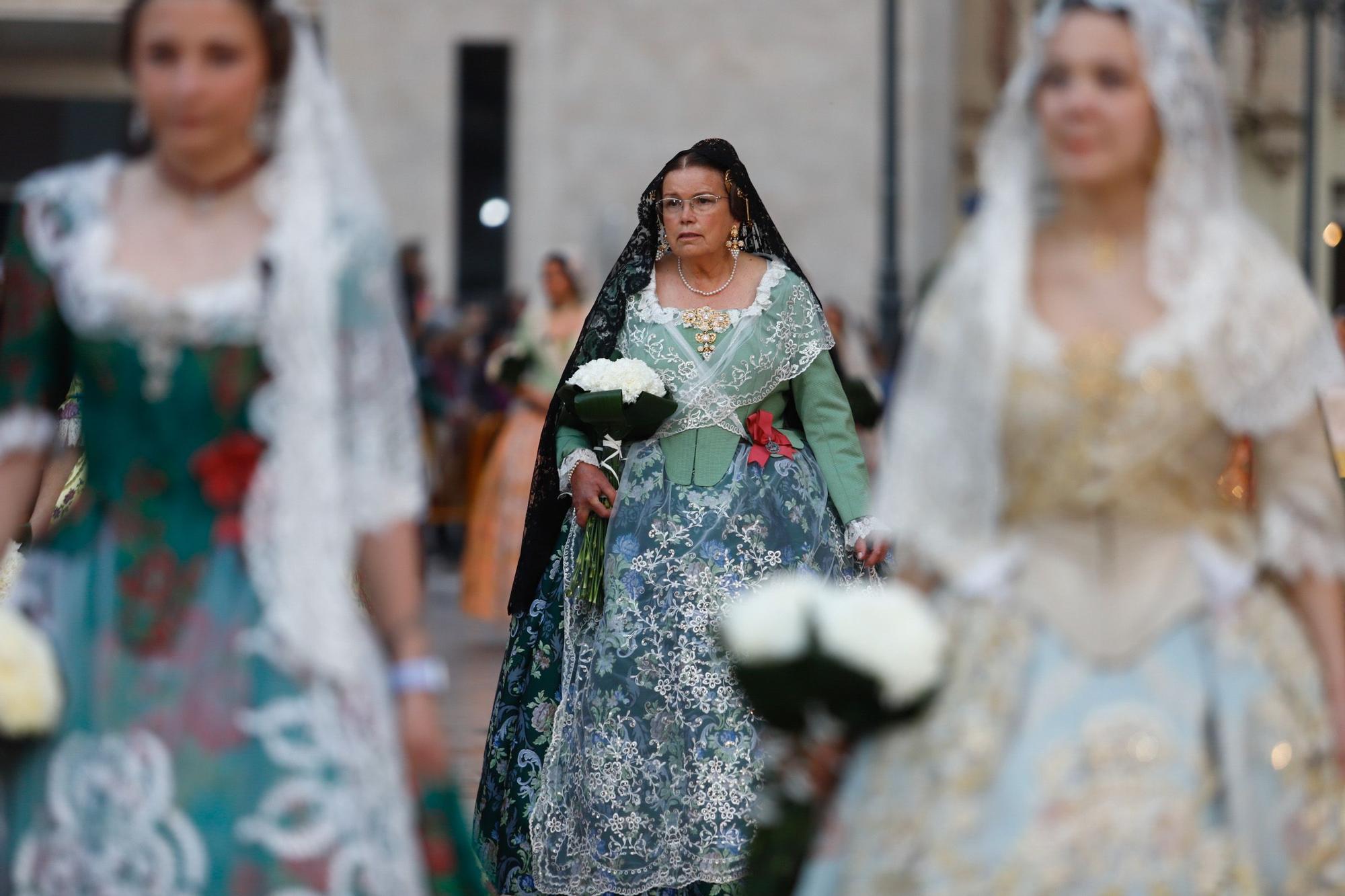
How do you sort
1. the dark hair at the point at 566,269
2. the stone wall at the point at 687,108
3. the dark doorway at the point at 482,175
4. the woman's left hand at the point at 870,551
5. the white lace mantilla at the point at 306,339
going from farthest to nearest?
the dark doorway at the point at 482,175, the stone wall at the point at 687,108, the dark hair at the point at 566,269, the woman's left hand at the point at 870,551, the white lace mantilla at the point at 306,339

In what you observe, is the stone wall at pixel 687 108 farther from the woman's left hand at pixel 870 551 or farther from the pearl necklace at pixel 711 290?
the woman's left hand at pixel 870 551

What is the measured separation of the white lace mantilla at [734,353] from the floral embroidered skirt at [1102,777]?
8.98ft

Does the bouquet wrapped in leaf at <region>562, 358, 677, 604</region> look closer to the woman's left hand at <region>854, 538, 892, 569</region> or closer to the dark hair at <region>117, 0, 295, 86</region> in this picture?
the woman's left hand at <region>854, 538, 892, 569</region>

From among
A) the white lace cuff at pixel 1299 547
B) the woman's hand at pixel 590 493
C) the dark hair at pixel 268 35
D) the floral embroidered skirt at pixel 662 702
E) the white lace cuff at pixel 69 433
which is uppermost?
the dark hair at pixel 268 35

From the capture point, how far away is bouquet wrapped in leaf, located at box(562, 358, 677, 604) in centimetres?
640

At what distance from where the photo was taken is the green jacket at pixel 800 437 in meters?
6.46

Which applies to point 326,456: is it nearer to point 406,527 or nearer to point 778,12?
point 406,527

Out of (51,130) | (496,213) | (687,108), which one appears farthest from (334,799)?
(51,130)

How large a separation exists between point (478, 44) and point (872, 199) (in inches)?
152

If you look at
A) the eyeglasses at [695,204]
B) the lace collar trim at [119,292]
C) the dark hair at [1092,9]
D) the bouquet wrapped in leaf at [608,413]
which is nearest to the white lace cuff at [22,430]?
the lace collar trim at [119,292]

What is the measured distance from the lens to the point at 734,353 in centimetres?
650

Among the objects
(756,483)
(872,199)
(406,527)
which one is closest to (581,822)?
(756,483)

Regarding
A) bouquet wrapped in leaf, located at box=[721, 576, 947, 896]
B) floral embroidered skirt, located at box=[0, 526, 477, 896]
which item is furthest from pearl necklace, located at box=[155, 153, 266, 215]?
bouquet wrapped in leaf, located at box=[721, 576, 947, 896]
